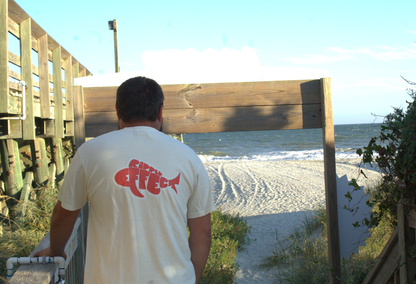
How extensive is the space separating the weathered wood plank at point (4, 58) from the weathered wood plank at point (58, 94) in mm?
2540

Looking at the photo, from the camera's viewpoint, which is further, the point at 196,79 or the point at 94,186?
the point at 196,79

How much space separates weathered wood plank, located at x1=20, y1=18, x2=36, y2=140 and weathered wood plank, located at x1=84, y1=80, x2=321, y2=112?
2.46 meters

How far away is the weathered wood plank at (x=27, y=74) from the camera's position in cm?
512

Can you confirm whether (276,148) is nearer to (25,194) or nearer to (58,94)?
(58,94)

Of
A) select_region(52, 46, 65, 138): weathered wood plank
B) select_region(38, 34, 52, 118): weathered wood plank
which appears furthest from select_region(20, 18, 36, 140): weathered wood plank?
select_region(52, 46, 65, 138): weathered wood plank

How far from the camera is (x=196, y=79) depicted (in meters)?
3.33

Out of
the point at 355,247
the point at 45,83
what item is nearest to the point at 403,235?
the point at 355,247

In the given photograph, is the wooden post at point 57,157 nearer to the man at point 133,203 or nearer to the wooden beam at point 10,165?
the wooden beam at point 10,165

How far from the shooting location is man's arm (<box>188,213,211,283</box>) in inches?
62.2

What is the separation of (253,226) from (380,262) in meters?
4.90

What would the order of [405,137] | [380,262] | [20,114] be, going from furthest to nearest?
1. [20,114]
2. [380,262]
3. [405,137]

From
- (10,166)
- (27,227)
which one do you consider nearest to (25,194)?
(10,166)

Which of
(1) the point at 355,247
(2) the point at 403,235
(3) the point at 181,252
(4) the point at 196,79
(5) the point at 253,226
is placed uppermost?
(4) the point at 196,79

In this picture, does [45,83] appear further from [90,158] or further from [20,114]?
[90,158]
